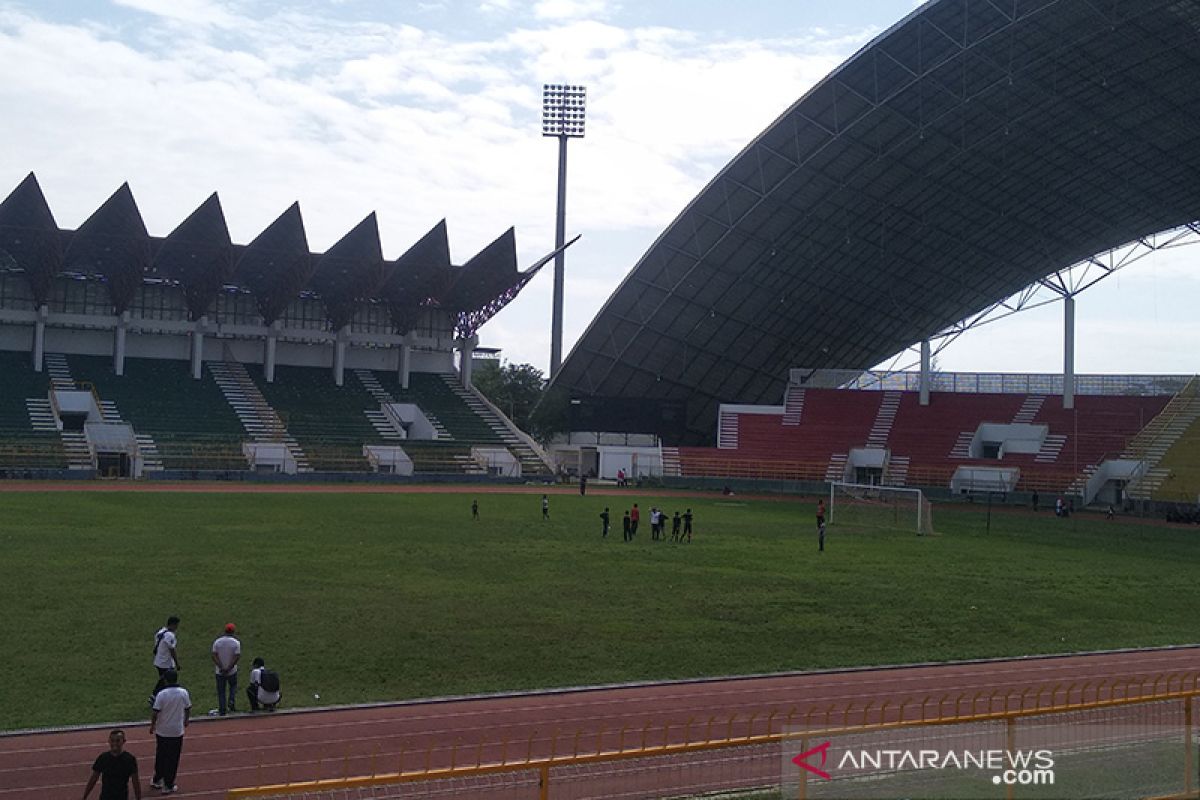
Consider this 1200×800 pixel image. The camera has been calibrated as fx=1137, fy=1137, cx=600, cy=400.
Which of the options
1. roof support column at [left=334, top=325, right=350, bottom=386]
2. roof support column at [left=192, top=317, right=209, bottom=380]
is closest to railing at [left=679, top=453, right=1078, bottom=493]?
roof support column at [left=334, top=325, right=350, bottom=386]

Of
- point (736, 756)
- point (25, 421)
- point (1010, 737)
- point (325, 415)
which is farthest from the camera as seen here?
point (325, 415)

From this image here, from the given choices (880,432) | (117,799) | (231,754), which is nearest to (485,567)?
(231,754)

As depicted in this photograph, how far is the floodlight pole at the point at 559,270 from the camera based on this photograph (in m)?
108

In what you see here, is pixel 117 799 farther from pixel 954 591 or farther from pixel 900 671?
pixel 954 591

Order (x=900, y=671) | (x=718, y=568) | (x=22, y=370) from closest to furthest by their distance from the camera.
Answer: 1. (x=900, y=671)
2. (x=718, y=568)
3. (x=22, y=370)

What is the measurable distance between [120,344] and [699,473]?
133 ft

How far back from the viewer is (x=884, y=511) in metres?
51.1

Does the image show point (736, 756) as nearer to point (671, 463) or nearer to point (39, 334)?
point (671, 463)

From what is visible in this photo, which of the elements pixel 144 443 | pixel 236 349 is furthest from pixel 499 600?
pixel 236 349

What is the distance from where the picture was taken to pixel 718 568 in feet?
105

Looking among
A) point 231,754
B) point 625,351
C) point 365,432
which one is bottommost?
point 231,754

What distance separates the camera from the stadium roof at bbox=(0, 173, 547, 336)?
71.9m

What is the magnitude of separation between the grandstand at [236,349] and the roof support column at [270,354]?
0.55 ft

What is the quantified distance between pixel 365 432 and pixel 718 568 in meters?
49.4
